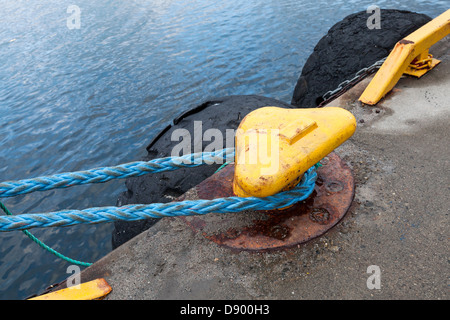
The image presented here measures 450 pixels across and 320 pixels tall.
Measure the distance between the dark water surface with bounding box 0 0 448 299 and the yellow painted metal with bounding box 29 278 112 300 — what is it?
272 cm

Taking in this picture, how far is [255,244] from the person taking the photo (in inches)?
68.7

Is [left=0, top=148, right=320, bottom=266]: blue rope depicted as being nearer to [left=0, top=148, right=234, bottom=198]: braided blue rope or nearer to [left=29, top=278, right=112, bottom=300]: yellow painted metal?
[left=0, top=148, right=234, bottom=198]: braided blue rope

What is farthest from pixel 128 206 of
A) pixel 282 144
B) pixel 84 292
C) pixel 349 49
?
pixel 349 49

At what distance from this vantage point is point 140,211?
169cm

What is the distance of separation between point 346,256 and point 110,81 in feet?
26.3

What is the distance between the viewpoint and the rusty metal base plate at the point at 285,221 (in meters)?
1.75

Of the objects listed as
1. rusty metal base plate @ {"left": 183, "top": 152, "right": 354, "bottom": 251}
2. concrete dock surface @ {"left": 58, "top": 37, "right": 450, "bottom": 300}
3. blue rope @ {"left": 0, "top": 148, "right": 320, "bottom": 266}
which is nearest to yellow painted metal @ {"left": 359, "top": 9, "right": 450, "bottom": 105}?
concrete dock surface @ {"left": 58, "top": 37, "right": 450, "bottom": 300}

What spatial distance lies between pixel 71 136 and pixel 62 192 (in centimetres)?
179

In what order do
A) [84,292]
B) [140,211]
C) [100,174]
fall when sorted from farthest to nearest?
[100,174] < [140,211] < [84,292]

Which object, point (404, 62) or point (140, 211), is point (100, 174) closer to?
point (140, 211)

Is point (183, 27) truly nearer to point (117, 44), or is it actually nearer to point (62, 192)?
point (117, 44)

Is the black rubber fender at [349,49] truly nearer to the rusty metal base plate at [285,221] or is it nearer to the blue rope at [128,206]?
the rusty metal base plate at [285,221]

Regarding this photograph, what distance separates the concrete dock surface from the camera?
1.53 metres
